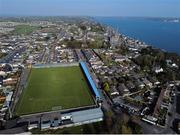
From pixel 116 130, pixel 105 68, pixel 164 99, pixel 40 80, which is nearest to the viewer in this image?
pixel 116 130

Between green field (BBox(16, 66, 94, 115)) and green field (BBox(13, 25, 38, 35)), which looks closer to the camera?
green field (BBox(16, 66, 94, 115))

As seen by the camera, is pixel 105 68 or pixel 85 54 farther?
pixel 85 54

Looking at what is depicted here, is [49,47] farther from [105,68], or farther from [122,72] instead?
[122,72]

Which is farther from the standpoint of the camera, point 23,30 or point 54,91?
point 23,30

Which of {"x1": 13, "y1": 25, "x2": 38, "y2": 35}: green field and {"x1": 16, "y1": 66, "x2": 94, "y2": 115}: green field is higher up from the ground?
{"x1": 13, "y1": 25, "x2": 38, "y2": 35}: green field

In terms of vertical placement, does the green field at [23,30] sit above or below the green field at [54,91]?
above

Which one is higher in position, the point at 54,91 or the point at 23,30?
the point at 23,30

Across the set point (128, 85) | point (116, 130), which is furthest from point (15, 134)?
point (128, 85)

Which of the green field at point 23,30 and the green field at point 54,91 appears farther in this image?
the green field at point 23,30
